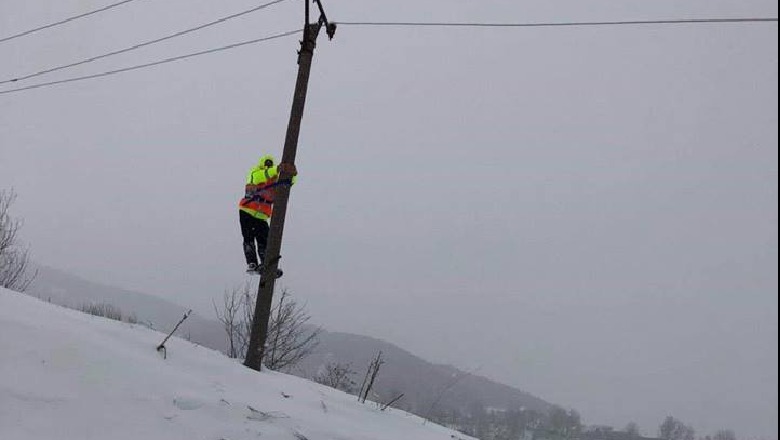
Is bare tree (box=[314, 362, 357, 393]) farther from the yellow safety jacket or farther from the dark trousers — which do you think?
the yellow safety jacket

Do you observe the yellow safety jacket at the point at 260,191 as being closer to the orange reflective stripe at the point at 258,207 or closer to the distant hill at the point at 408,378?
the orange reflective stripe at the point at 258,207

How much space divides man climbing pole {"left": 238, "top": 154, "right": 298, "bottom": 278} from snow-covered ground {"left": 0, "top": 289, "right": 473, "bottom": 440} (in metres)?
2.83

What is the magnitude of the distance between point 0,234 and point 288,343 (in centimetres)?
1203

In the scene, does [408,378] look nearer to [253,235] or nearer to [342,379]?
[342,379]

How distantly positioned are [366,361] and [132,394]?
3761 millimetres

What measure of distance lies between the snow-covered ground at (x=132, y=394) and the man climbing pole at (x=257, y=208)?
2827 mm

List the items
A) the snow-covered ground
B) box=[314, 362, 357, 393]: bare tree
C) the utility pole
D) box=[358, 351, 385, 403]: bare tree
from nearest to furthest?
the snow-covered ground
box=[358, 351, 385, 403]: bare tree
the utility pole
box=[314, 362, 357, 393]: bare tree

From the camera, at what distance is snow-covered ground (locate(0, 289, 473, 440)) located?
2.86 metres

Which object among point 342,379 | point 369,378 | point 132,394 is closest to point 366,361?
point 369,378

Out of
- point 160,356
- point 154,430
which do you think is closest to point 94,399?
point 154,430

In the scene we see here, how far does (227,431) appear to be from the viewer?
3.23 metres

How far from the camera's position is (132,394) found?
3242 mm

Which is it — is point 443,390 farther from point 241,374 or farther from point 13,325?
point 13,325

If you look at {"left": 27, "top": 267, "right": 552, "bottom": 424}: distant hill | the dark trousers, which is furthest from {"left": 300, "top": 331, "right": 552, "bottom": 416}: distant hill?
the dark trousers
